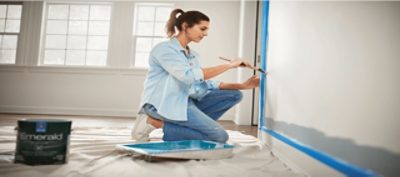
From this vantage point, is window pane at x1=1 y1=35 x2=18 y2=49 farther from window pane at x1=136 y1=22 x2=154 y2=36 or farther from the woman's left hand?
the woman's left hand

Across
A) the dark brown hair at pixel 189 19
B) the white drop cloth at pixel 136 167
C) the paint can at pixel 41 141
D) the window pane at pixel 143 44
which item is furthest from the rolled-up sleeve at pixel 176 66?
the window pane at pixel 143 44

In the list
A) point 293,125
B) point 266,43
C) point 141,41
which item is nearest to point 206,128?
point 293,125

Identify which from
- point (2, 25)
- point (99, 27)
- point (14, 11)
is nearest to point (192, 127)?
point (99, 27)

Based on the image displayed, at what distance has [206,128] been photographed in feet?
4.86

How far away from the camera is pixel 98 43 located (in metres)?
4.37

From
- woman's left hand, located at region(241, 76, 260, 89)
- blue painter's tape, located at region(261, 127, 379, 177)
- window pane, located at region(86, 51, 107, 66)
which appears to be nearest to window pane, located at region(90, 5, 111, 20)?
window pane, located at region(86, 51, 107, 66)

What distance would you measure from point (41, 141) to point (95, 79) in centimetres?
350

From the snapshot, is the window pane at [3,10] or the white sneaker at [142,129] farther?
the window pane at [3,10]

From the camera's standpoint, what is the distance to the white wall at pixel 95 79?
165 inches

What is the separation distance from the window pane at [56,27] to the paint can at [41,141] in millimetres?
4011

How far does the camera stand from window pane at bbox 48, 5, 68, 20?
4406mm

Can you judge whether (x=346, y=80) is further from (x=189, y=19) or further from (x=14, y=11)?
(x=14, y=11)

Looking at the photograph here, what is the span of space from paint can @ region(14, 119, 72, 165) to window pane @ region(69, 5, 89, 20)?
13.0 feet

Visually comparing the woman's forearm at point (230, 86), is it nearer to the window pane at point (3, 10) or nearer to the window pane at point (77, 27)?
the window pane at point (77, 27)
